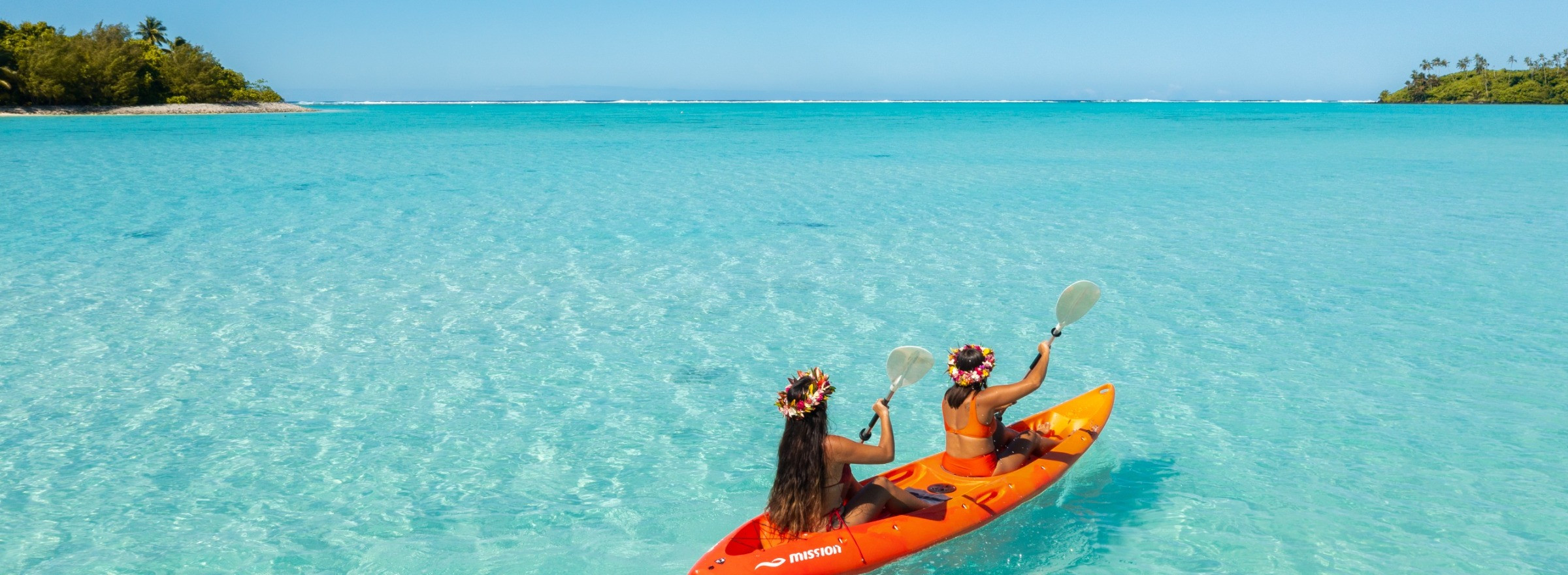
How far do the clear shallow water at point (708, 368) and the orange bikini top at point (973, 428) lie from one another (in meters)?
0.54

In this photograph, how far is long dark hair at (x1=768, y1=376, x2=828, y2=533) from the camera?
5.06m

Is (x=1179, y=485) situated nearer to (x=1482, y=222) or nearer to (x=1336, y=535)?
(x=1336, y=535)

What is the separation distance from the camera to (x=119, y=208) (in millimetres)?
19859

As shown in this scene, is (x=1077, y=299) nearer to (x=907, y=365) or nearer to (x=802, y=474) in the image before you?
(x=907, y=365)

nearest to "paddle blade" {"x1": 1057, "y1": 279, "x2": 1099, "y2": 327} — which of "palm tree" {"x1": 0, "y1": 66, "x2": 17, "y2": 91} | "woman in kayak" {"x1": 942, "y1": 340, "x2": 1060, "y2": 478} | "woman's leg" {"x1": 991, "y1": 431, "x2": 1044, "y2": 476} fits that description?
"woman in kayak" {"x1": 942, "y1": 340, "x2": 1060, "y2": 478}

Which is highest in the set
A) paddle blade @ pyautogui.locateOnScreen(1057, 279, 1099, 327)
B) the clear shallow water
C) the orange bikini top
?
paddle blade @ pyautogui.locateOnScreen(1057, 279, 1099, 327)

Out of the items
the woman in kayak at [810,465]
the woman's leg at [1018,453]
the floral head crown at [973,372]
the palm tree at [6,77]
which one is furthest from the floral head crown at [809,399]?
the palm tree at [6,77]

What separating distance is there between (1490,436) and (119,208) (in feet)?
72.6

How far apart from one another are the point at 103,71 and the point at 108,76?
528mm

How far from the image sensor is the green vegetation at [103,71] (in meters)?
67.4

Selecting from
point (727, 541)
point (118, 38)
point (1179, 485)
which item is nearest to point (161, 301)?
point (727, 541)

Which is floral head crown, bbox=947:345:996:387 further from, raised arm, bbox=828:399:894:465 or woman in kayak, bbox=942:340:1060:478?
raised arm, bbox=828:399:894:465

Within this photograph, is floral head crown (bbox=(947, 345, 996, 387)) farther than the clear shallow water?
No

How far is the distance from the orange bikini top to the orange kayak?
26cm
